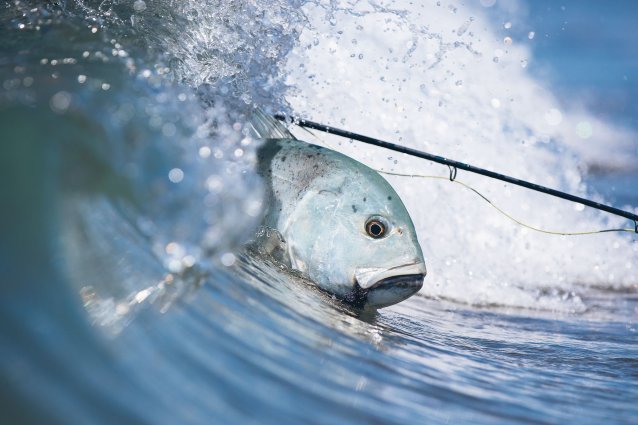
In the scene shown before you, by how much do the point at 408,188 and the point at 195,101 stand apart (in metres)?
3.40

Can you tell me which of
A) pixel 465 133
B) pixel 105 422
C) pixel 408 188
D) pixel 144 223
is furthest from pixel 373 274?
pixel 465 133

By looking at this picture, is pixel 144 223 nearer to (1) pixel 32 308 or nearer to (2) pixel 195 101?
(1) pixel 32 308

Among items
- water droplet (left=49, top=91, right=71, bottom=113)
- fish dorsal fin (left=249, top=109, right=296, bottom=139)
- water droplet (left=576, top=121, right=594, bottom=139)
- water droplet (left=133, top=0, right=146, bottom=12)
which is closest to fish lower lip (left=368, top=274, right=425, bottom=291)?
fish dorsal fin (left=249, top=109, right=296, bottom=139)

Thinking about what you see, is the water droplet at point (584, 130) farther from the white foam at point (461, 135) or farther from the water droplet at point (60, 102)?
the water droplet at point (60, 102)

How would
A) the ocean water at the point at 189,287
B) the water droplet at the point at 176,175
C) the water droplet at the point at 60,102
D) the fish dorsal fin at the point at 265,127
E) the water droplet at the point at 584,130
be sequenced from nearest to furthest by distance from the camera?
the ocean water at the point at 189,287 < the water droplet at the point at 60,102 < the water droplet at the point at 176,175 < the fish dorsal fin at the point at 265,127 < the water droplet at the point at 584,130

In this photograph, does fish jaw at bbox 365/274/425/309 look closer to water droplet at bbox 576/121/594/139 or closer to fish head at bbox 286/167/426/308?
fish head at bbox 286/167/426/308

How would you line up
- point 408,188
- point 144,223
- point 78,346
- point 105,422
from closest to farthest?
1. point 105,422
2. point 78,346
3. point 144,223
4. point 408,188

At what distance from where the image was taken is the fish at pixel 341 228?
2539 mm

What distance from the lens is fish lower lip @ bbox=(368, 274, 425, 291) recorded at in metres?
2.50

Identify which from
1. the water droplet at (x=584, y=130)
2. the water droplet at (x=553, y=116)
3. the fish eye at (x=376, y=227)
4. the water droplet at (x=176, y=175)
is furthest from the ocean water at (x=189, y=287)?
the water droplet at (x=584, y=130)

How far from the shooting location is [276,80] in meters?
3.35

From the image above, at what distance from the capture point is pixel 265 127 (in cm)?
324

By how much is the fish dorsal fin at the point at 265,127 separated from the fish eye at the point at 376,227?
0.88 m

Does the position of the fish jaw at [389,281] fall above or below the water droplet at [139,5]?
below
